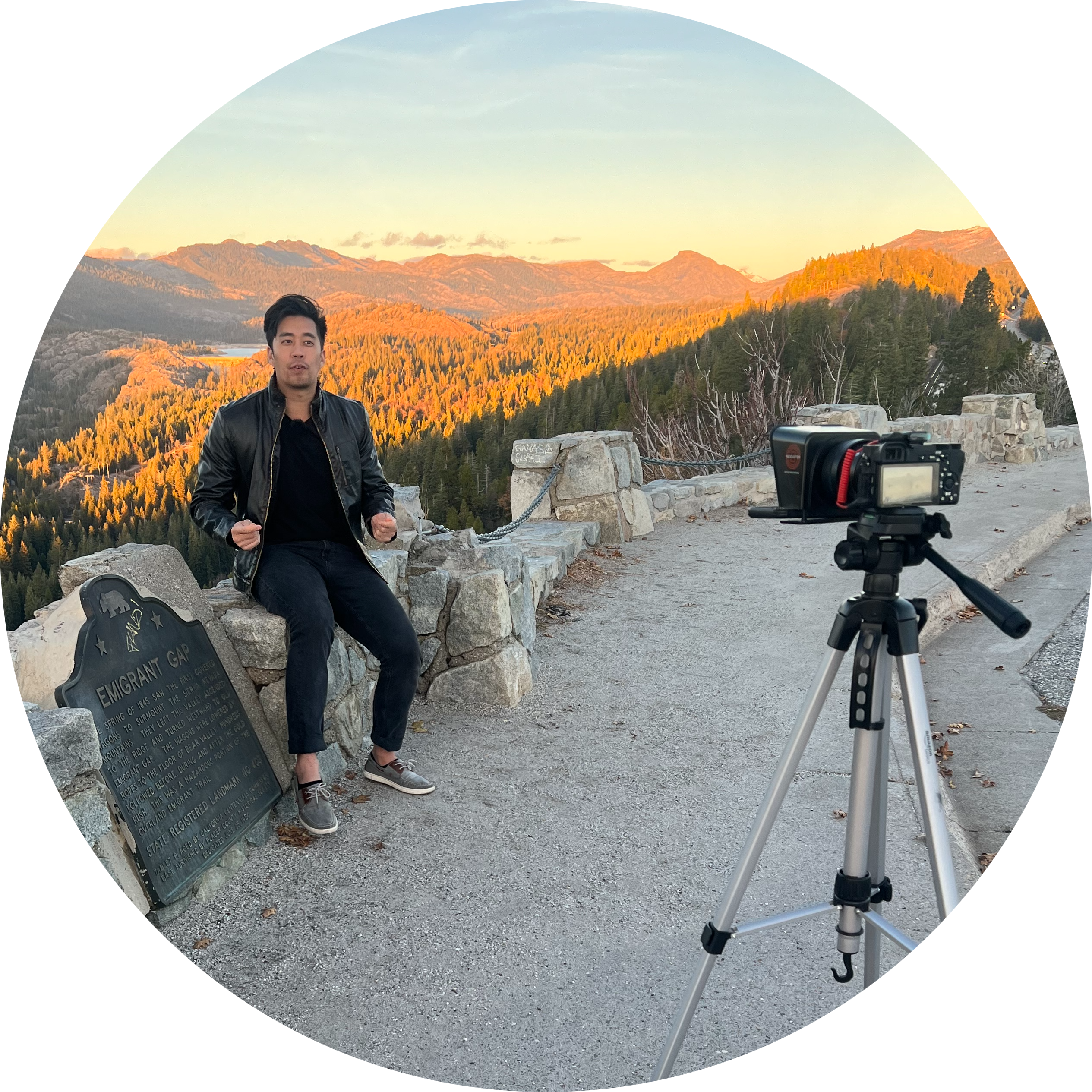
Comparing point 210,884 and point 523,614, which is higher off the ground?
point 523,614

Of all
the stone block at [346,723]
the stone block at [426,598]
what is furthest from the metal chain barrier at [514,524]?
the stone block at [346,723]

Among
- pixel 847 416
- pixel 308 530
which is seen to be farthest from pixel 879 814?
pixel 847 416

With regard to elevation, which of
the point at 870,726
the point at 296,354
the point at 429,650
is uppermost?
the point at 296,354

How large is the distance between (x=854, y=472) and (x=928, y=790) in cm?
64

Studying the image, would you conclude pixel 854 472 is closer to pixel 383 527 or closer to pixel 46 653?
pixel 383 527

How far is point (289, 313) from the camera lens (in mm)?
3203

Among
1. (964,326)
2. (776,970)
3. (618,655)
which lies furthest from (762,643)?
(964,326)

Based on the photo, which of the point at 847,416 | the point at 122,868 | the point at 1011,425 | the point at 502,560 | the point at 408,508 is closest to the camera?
the point at 122,868

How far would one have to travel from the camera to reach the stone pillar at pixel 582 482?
24.7 feet

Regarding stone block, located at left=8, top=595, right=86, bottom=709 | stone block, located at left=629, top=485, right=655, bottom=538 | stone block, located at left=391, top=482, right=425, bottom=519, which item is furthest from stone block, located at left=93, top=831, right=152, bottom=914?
stone block, located at left=629, top=485, right=655, bottom=538

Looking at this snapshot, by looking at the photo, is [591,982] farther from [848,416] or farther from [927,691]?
[848,416]

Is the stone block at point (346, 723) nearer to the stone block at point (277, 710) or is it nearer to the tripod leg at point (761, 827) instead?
the stone block at point (277, 710)

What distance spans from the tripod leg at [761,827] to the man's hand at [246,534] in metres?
1.96

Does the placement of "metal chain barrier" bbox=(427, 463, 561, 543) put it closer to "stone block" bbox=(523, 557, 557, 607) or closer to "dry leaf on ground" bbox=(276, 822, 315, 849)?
"stone block" bbox=(523, 557, 557, 607)
